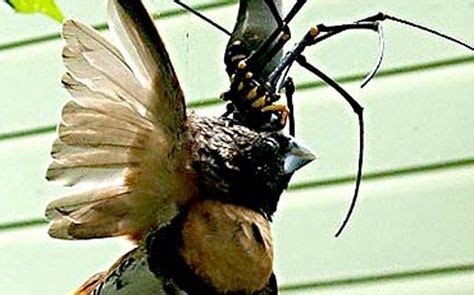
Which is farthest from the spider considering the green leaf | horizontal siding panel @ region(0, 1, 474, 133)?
horizontal siding panel @ region(0, 1, 474, 133)

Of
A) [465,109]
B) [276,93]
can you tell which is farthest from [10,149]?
[276,93]

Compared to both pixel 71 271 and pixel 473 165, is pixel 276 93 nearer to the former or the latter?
pixel 473 165

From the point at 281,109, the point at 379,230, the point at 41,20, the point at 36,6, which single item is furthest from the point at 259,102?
the point at 41,20

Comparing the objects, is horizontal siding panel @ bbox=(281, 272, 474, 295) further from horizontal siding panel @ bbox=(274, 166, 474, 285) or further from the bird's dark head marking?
the bird's dark head marking

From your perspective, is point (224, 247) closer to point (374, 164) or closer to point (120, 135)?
point (120, 135)

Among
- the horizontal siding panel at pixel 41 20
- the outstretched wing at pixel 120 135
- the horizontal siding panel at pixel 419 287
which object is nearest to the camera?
the outstretched wing at pixel 120 135

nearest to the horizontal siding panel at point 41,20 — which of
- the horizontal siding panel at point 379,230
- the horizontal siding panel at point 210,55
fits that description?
the horizontal siding panel at point 210,55

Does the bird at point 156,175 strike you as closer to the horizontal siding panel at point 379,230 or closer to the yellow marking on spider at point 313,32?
the yellow marking on spider at point 313,32

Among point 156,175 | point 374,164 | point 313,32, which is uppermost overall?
point 313,32
